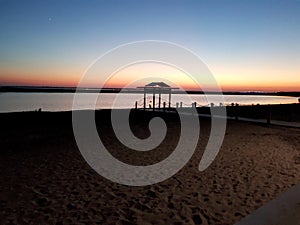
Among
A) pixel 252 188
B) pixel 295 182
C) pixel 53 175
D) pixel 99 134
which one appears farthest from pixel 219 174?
pixel 99 134

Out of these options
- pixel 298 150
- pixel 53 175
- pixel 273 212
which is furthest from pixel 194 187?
pixel 298 150

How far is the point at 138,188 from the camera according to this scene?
6348mm

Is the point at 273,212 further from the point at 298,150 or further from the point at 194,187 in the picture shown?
the point at 298,150

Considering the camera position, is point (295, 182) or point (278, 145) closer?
point (295, 182)

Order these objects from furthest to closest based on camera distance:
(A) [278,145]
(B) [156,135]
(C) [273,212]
Answer: (B) [156,135] < (A) [278,145] < (C) [273,212]

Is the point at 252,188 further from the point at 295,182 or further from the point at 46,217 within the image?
the point at 46,217

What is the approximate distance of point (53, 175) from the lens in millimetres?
7137

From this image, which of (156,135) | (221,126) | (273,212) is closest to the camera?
(273,212)

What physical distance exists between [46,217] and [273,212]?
4105 mm

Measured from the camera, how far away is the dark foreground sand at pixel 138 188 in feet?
15.7

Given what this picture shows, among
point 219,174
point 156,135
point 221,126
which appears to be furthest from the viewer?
point 221,126

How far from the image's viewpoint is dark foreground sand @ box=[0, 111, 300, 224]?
15.7 ft

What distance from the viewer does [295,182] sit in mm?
6500

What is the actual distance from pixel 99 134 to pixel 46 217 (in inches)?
362
